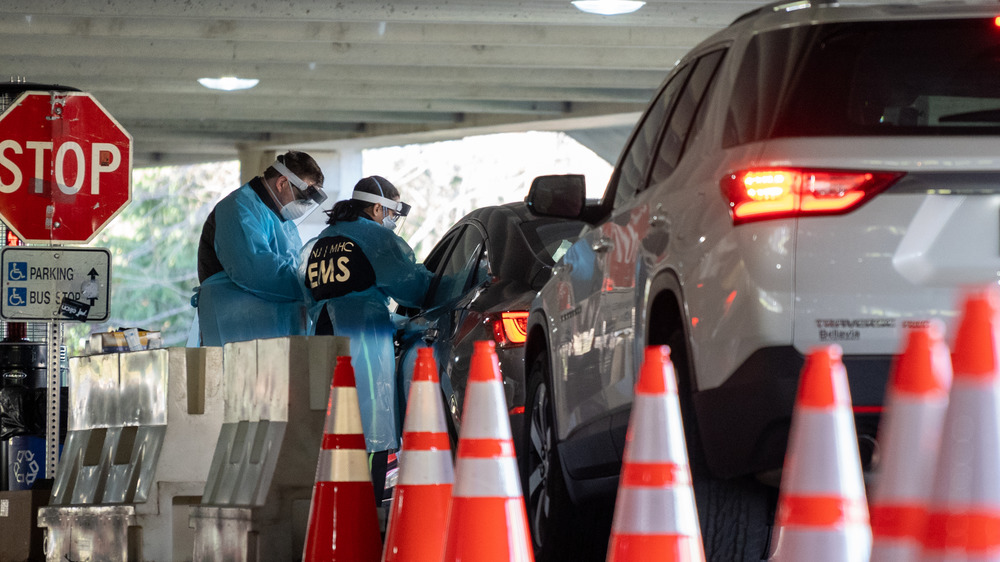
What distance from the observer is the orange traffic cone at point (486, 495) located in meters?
4.32

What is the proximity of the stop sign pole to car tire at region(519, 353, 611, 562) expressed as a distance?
3.96 m

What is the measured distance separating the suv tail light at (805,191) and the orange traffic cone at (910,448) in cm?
140

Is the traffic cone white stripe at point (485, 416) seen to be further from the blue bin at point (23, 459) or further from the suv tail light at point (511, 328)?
the blue bin at point (23, 459)

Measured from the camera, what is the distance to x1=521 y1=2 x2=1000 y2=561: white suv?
416cm

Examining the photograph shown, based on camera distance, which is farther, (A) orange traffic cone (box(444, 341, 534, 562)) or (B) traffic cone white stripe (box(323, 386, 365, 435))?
(B) traffic cone white stripe (box(323, 386, 365, 435))

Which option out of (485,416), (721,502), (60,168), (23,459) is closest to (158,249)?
(23,459)

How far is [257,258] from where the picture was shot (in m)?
10.4

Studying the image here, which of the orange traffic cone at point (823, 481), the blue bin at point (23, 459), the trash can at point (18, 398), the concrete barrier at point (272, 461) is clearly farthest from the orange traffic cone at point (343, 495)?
the blue bin at point (23, 459)

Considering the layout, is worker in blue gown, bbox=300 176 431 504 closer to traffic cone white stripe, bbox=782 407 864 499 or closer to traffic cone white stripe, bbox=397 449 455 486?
traffic cone white stripe, bbox=397 449 455 486

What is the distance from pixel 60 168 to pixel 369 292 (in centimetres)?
212

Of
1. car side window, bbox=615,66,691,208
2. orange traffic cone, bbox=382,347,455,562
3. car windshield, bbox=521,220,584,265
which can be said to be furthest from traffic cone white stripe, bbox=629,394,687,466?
car windshield, bbox=521,220,584,265

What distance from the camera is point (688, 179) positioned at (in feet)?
15.8

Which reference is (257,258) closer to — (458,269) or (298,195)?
(298,195)

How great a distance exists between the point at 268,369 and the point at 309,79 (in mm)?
10584
